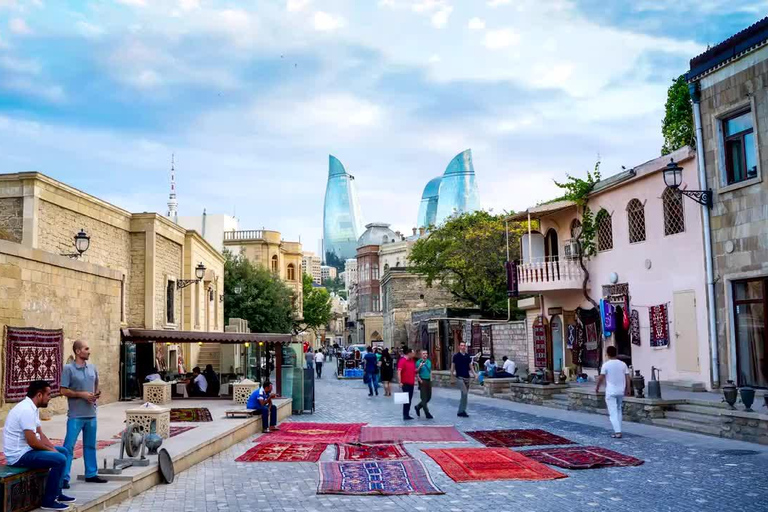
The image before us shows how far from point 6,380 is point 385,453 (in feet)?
22.3

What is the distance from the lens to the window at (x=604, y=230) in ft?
69.6

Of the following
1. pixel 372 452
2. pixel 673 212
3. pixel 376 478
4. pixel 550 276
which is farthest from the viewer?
pixel 550 276

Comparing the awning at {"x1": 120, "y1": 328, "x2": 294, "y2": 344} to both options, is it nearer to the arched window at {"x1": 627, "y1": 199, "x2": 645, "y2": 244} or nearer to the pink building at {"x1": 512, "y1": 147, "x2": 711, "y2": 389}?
the pink building at {"x1": 512, "y1": 147, "x2": 711, "y2": 389}

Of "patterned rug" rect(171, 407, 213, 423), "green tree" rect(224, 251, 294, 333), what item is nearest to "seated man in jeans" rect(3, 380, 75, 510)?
"patterned rug" rect(171, 407, 213, 423)

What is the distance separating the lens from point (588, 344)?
22.1 metres

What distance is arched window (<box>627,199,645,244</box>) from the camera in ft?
64.0

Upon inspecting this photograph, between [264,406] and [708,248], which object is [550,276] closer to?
[708,248]

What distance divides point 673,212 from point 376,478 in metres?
11.9

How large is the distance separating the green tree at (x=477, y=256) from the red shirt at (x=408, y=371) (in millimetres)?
17207

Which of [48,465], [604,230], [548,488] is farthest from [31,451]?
[604,230]

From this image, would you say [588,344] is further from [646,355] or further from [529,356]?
[529,356]

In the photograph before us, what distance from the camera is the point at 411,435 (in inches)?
516

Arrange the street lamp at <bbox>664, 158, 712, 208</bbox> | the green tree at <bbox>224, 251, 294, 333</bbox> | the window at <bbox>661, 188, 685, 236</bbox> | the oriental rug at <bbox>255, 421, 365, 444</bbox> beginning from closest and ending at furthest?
1. the oriental rug at <bbox>255, 421, 365, 444</bbox>
2. the street lamp at <bbox>664, 158, 712, 208</bbox>
3. the window at <bbox>661, 188, 685, 236</bbox>
4. the green tree at <bbox>224, 251, 294, 333</bbox>

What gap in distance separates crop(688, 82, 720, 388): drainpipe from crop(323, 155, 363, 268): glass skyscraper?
395 ft
